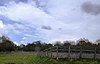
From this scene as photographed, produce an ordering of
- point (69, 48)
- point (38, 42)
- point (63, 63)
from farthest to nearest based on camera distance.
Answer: point (38, 42) → point (69, 48) → point (63, 63)

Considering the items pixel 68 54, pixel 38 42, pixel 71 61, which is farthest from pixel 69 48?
pixel 38 42

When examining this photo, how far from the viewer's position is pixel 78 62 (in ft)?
80.0

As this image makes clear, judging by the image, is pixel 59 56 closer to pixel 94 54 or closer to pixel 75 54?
pixel 75 54

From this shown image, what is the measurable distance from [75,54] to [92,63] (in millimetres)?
3878

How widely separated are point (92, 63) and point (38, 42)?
13547 cm

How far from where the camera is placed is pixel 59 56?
28.3m

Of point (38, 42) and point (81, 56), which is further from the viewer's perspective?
point (38, 42)

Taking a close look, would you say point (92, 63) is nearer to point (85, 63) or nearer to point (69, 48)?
point (85, 63)

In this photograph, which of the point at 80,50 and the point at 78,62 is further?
the point at 80,50

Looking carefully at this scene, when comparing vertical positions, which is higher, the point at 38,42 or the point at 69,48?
the point at 38,42

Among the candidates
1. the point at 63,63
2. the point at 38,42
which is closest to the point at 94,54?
the point at 63,63

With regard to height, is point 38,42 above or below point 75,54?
above

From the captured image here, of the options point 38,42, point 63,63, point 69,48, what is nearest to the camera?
point 63,63

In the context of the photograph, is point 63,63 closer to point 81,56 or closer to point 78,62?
point 78,62
